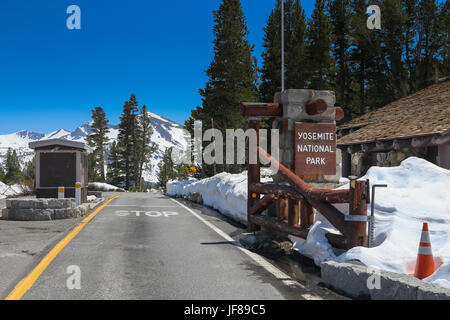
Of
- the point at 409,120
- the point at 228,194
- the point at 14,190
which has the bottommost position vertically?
the point at 14,190

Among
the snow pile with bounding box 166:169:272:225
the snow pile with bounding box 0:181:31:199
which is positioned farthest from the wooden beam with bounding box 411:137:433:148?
the snow pile with bounding box 0:181:31:199

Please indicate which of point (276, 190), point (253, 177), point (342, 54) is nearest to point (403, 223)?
point (276, 190)

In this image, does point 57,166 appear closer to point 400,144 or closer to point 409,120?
point 400,144

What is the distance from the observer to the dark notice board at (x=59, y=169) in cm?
1452

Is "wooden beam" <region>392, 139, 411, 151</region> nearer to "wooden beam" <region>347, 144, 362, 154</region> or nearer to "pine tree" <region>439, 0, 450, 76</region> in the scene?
"wooden beam" <region>347, 144, 362, 154</region>

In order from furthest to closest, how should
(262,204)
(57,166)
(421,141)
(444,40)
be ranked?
(444,40) < (57,166) < (421,141) < (262,204)

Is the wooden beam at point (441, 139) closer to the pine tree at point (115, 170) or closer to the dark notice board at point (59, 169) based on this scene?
the dark notice board at point (59, 169)

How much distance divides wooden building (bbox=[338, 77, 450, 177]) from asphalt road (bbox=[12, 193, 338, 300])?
856cm

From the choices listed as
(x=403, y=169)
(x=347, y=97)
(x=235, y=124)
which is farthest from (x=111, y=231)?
(x=347, y=97)

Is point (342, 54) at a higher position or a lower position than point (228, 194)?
higher

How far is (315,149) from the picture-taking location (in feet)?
27.8

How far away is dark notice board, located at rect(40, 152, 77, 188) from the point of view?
1452cm

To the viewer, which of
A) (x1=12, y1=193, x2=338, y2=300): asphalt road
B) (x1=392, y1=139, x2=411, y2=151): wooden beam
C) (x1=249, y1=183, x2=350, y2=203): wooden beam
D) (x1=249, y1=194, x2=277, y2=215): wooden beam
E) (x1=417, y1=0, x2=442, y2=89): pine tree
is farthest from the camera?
(x1=417, y1=0, x2=442, y2=89): pine tree

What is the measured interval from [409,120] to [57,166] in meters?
13.7
